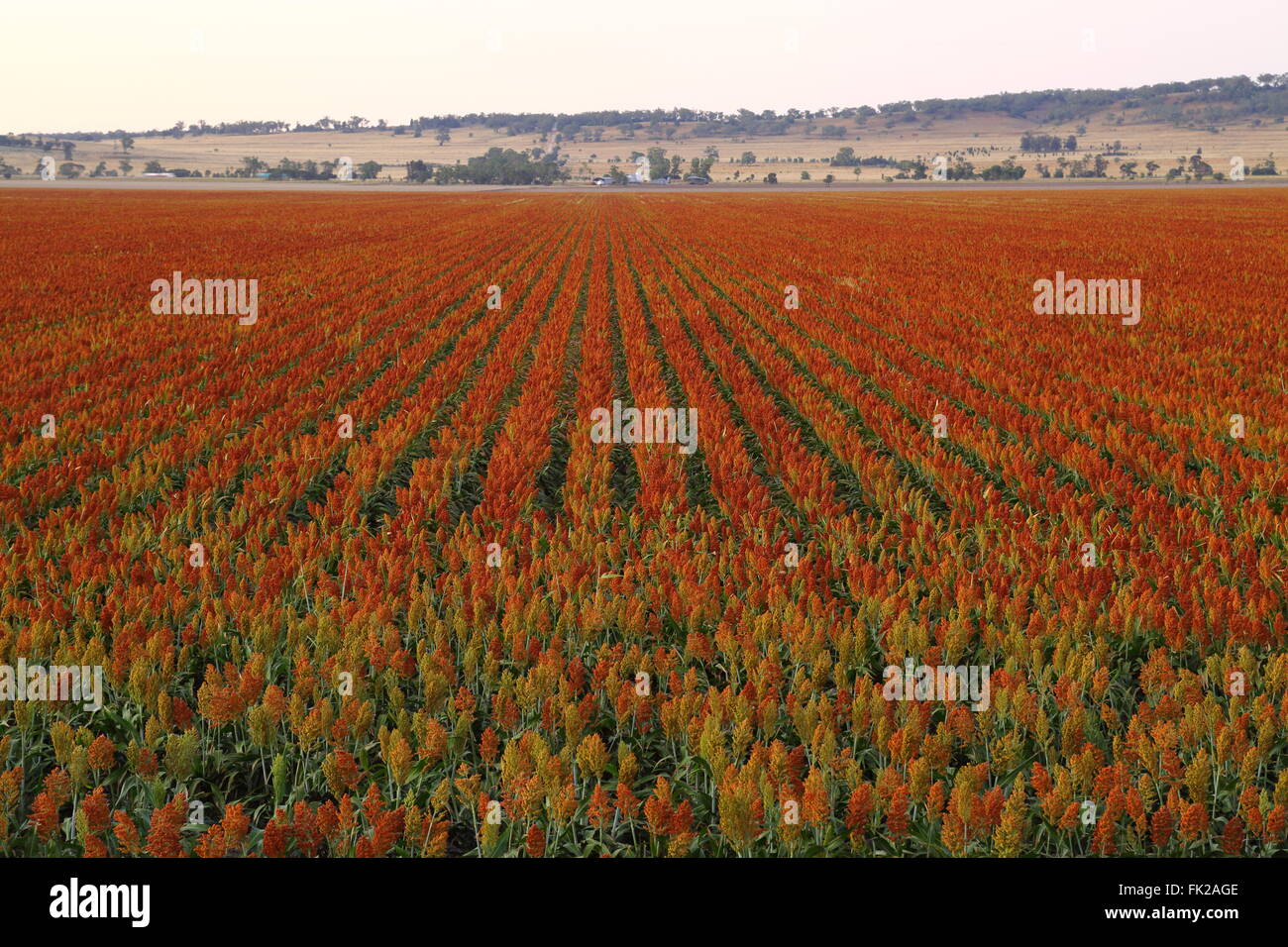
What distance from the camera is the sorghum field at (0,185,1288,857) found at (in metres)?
3.34

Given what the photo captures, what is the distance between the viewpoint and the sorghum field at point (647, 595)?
3344 mm

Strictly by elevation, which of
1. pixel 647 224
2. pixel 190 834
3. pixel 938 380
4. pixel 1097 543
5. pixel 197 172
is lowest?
pixel 190 834

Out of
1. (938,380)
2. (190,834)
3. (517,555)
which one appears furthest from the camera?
(938,380)

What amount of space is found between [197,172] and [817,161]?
110653mm

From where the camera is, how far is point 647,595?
199 inches

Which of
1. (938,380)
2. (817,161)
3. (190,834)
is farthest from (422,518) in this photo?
(817,161)

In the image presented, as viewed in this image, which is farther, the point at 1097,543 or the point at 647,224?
the point at 647,224

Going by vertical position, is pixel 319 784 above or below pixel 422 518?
below

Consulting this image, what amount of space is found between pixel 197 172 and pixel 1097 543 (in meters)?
171
